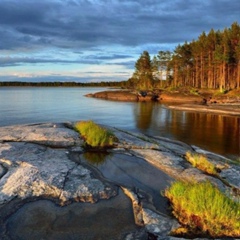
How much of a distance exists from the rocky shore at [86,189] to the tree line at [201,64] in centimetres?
7075

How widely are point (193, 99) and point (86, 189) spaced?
68478 mm

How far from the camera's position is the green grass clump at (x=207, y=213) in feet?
22.6

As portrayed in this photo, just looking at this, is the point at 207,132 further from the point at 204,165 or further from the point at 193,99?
the point at 193,99

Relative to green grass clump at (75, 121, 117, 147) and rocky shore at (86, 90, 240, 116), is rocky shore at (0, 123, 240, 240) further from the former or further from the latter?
rocky shore at (86, 90, 240, 116)

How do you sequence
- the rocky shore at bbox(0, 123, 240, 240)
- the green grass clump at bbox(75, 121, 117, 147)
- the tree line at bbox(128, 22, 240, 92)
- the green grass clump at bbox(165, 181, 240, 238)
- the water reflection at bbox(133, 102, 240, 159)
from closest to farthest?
the green grass clump at bbox(165, 181, 240, 238), the rocky shore at bbox(0, 123, 240, 240), the green grass clump at bbox(75, 121, 117, 147), the water reflection at bbox(133, 102, 240, 159), the tree line at bbox(128, 22, 240, 92)

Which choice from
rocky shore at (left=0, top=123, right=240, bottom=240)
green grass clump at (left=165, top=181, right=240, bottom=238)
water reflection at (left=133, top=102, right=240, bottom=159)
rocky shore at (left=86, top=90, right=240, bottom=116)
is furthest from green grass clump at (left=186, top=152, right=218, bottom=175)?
rocky shore at (left=86, top=90, right=240, bottom=116)

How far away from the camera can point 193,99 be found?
74.9 metres

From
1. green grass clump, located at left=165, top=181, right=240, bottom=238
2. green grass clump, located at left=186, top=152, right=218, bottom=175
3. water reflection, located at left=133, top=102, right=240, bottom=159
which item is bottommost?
water reflection, located at left=133, top=102, right=240, bottom=159

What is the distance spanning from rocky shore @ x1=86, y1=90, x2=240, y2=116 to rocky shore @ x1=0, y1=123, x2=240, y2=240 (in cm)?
3948

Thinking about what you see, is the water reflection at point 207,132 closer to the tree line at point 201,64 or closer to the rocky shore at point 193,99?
the rocky shore at point 193,99

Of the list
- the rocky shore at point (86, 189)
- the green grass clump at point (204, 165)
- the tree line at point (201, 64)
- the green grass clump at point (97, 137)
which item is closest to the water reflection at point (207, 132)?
the green grass clump at point (204, 165)

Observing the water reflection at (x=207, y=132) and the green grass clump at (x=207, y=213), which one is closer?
the green grass clump at (x=207, y=213)

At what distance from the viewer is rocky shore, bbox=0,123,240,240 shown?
7.28 metres

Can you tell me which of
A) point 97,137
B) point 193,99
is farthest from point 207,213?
point 193,99
